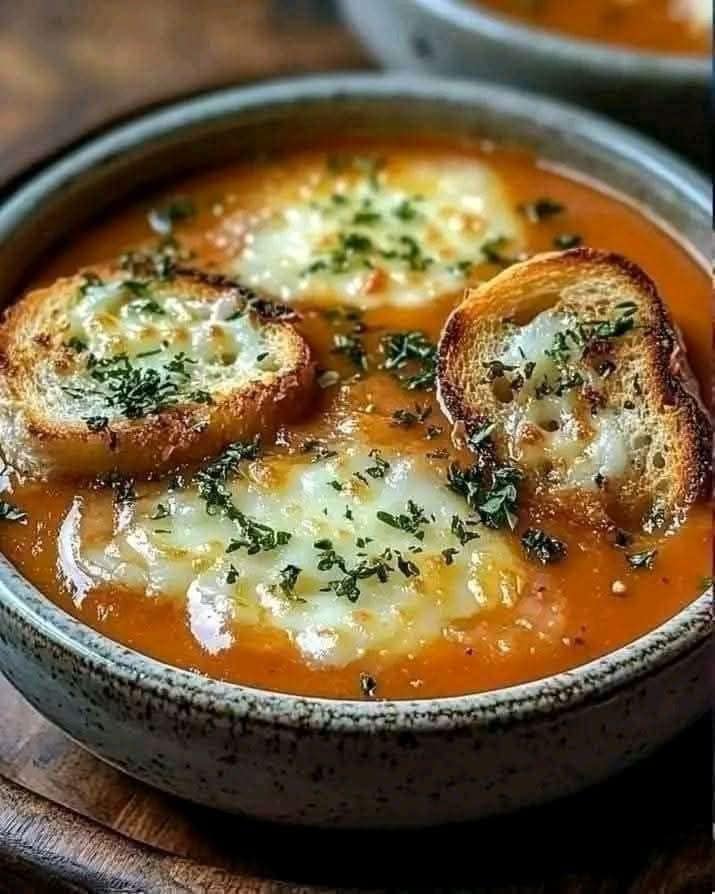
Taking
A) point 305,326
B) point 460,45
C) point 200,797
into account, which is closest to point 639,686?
point 200,797

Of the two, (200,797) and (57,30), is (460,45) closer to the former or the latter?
(57,30)

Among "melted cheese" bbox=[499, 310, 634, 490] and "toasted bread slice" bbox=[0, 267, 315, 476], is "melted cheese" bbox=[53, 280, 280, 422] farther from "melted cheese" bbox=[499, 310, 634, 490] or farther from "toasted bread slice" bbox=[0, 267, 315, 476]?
"melted cheese" bbox=[499, 310, 634, 490]

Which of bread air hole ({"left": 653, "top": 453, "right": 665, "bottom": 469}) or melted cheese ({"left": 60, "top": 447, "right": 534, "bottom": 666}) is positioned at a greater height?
bread air hole ({"left": 653, "top": 453, "right": 665, "bottom": 469})

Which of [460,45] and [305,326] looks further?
[460,45]

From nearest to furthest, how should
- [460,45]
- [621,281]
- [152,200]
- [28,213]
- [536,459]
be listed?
[536,459] → [621,281] → [28,213] → [152,200] → [460,45]

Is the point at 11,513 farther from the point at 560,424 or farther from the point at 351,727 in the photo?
the point at 560,424

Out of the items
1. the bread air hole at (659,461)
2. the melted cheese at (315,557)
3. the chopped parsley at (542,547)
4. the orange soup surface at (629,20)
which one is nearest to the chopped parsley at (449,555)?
the melted cheese at (315,557)

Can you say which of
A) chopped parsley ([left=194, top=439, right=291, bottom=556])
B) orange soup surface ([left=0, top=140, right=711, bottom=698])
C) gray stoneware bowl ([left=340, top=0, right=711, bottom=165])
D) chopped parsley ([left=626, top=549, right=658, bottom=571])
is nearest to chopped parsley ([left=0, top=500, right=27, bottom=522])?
orange soup surface ([left=0, top=140, right=711, bottom=698])
